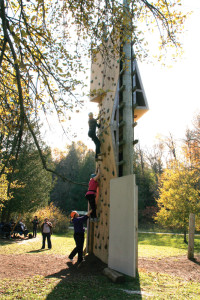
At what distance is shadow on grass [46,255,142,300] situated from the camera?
4.77 m

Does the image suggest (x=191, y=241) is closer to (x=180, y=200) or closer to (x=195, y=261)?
(x=195, y=261)

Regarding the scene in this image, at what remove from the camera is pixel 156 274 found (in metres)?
6.72

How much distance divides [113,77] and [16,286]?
20.8ft

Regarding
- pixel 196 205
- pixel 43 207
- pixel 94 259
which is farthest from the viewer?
pixel 43 207

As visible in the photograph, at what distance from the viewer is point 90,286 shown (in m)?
5.38

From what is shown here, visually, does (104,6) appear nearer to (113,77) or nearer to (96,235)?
(113,77)

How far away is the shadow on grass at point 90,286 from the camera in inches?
188

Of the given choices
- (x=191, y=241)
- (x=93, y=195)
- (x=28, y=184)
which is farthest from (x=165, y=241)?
(x=93, y=195)

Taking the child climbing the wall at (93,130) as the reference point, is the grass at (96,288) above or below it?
below

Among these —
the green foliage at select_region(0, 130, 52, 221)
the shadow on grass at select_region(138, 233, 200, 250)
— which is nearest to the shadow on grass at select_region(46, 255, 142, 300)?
the shadow on grass at select_region(138, 233, 200, 250)

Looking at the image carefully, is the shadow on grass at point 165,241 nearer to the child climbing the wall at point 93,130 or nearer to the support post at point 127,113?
the child climbing the wall at point 93,130

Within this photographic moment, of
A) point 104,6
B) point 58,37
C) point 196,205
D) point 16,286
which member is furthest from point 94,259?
point 196,205

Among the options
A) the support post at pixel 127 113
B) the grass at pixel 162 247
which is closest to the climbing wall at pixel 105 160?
the support post at pixel 127 113

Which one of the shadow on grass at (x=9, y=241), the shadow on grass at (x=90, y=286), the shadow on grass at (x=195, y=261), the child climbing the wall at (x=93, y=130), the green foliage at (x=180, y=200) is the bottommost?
the shadow on grass at (x=9, y=241)
